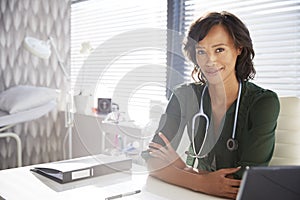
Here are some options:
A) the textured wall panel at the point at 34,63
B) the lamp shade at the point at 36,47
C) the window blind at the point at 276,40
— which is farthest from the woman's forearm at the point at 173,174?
the textured wall panel at the point at 34,63

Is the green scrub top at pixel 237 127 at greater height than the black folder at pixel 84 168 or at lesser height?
greater

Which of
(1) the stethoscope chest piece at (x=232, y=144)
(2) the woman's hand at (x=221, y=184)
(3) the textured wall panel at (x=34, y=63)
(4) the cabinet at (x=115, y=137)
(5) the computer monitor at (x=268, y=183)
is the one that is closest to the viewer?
(5) the computer monitor at (x=268, y=183)

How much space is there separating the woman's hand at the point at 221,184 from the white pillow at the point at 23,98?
1551 mm

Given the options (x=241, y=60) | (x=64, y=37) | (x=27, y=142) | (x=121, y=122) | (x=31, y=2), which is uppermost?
(x=31, y=2)

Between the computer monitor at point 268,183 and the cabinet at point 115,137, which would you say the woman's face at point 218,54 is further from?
the computer monitor at point 268,183

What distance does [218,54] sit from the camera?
48.3 inches

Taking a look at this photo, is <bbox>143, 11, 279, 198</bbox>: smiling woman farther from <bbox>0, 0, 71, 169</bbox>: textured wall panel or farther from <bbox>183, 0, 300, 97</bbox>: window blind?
<bbox>0, 0, 71, 169</bbox>: textured wall panel

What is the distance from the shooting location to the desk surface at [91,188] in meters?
1.05

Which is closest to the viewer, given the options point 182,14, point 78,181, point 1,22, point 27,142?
point 78,181

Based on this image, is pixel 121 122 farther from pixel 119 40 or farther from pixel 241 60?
pixel 241 60

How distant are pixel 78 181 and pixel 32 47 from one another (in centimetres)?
122

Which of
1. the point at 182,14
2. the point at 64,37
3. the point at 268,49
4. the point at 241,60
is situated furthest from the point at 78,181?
the point at 64,37

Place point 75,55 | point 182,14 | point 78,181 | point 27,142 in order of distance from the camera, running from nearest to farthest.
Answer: point 78,181 < point 182,14 < point 27,142 < point 75,55

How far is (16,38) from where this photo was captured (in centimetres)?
266
